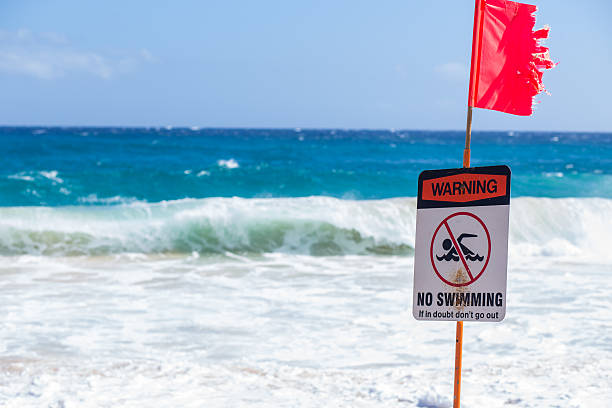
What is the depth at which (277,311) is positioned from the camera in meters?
7.37

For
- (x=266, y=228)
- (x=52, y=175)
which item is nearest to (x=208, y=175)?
(x=52, y=175)

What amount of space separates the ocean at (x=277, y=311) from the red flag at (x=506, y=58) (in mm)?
2192

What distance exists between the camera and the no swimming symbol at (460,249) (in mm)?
2877

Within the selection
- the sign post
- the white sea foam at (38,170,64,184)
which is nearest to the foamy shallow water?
the sign post

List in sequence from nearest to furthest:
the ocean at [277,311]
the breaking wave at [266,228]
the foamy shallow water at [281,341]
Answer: the foamy shallow water at [281,341] < the ocean at [277,311] < the breaking wave at [266,228]

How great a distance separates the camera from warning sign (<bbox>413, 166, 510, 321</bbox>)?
2834mm

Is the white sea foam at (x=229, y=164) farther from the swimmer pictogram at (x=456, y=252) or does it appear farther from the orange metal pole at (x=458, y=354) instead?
the swimmer pictogram at (x=456, y=252)

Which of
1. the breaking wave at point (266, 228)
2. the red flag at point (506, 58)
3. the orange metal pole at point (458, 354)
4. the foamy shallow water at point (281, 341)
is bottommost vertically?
the foamy shallow water at point (281, 341)

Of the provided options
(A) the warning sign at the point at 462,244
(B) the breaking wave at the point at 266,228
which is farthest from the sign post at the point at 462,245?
(B) the breaking wave at the point at 266,228

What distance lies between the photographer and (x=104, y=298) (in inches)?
311

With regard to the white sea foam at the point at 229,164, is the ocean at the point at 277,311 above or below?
below

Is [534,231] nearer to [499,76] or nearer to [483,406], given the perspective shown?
[483,406]

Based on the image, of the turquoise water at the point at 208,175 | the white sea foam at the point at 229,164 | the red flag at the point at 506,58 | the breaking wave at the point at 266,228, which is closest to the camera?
the red flag at the point at 506,58

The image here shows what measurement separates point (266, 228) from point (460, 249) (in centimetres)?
1059
